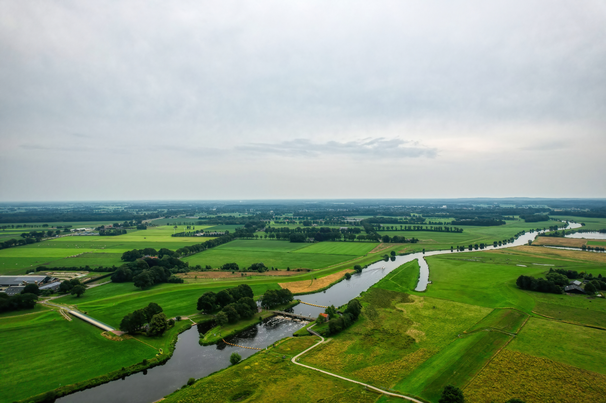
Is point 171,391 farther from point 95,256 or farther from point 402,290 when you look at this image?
point 95,256

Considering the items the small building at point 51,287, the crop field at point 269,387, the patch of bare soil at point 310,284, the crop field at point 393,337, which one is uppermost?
the small building at point 51,287

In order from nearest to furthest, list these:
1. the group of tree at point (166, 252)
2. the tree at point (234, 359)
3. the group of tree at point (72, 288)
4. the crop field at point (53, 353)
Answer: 1. the crop field at point (53, 353)
2. the tree at point (234, 359)
3. the group of tree at point (72, 288)
4. the group of tree at point (166, 252)

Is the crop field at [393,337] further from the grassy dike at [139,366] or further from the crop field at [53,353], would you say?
the crop field at [53,353]

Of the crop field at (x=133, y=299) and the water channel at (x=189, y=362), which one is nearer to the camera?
the water channel at (x=189, y=362)

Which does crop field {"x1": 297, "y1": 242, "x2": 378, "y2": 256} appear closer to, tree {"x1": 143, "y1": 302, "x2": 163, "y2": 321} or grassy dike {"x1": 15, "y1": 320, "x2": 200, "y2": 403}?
tree {"x1": 143, "y1": 302, "x2": 163, "y2": 321}

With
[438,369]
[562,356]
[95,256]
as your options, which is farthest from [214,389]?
[95,256]

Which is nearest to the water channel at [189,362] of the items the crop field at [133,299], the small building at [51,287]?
the crop field at [133,299]

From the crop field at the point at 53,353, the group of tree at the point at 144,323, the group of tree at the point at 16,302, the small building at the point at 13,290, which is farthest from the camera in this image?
the small building at the point at 13,290
